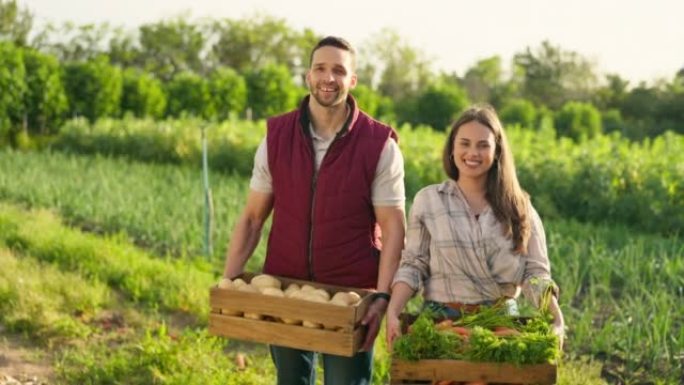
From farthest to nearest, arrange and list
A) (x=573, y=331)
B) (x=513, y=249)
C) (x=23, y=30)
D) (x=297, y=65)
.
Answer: (x=297, y=65) → (x=23, y=30) → (x=573, y=331) → (x=513, y=249)

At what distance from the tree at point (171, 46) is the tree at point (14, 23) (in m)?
8.65

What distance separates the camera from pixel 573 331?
17.1 feet

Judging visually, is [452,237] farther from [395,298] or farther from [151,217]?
Result: [151,217]

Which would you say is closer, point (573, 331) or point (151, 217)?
point (573, 331)

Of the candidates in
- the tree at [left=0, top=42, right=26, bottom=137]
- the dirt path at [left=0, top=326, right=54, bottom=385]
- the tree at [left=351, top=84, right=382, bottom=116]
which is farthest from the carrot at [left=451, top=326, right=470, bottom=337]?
the tree at [left=351, top=84, right=382, bottom=116]

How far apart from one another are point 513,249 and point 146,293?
154 inches

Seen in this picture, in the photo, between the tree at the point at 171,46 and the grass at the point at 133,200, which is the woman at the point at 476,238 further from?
the tree at the point at 171,46

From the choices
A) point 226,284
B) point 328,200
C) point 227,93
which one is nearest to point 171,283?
point 226,284

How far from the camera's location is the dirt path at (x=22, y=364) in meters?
4.58

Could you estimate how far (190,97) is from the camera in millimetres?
23781

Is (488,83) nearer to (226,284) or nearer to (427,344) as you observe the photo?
(226,284)

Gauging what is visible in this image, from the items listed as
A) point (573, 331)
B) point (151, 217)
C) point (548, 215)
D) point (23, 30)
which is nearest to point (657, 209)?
point (548, 215)

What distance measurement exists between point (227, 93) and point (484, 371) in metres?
22.4

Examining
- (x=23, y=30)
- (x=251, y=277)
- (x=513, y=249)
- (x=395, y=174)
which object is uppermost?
(x=23, y=30)
